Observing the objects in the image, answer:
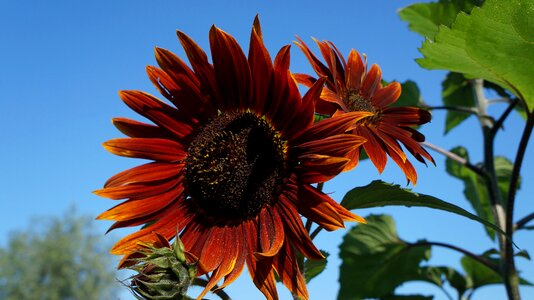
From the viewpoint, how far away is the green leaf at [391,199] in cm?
109

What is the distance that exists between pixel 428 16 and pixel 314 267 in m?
1.71

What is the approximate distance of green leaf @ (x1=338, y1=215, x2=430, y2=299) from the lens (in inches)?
90.7

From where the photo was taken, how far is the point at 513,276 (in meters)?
1.84

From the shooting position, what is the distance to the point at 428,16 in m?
2.71

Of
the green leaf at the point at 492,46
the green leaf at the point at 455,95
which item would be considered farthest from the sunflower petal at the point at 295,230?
the green leaf at the point at 455,95

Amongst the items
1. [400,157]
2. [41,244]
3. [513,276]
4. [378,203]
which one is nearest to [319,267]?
[378,203]

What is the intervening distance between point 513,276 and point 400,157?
885 millimetres

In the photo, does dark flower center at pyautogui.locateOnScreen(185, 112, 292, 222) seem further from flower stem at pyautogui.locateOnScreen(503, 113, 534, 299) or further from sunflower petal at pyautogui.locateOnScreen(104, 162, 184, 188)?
flower stem at pyautogui.locateOnScreen(503, 113, 534, 299)

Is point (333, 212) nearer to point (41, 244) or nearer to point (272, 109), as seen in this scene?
point (272, 109)

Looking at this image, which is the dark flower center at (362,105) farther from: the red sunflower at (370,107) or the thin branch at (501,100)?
the thin branch at (501,100)

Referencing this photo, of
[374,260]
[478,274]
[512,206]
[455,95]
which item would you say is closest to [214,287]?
[512,206]

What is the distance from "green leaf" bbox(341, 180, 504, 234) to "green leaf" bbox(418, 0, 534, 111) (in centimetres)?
41

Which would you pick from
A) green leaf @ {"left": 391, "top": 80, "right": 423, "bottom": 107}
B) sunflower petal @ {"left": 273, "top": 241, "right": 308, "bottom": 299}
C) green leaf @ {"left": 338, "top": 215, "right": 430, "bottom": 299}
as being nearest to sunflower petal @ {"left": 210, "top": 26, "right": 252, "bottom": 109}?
sunflower petal @ {"left": 273, "top": 241, "right": 308, "bottom": 299}

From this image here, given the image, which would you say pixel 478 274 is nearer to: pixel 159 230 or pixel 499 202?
pixel 499 202
